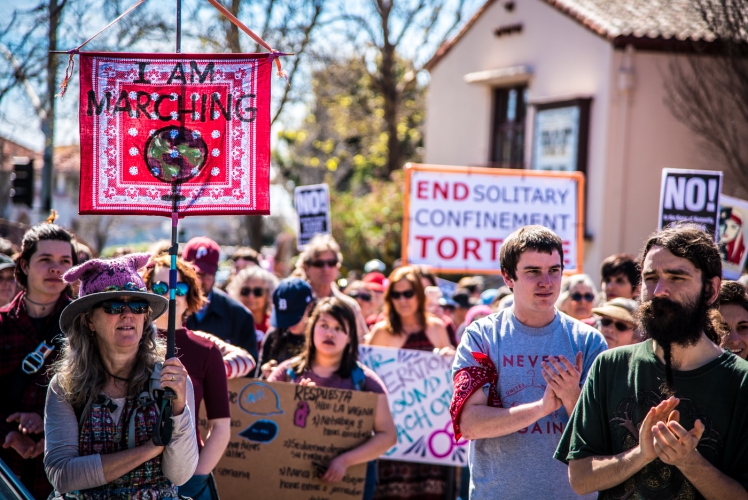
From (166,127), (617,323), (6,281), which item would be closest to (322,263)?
(6,281)

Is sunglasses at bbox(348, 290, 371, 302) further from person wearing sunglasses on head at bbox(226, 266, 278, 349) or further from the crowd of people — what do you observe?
the crowd of people

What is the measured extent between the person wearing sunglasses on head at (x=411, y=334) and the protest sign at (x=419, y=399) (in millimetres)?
98

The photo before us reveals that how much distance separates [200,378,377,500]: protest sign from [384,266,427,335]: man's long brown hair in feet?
5.07

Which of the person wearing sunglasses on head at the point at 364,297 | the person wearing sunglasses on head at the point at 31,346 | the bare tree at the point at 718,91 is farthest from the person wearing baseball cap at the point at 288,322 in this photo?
the bare tree at the point at 718,91

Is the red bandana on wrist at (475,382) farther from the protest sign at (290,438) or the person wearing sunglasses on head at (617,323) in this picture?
the person wearing sunglasses on head at (617,323)

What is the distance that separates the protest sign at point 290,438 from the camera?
516 cm

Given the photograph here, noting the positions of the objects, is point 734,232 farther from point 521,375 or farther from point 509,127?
A: point 509,127

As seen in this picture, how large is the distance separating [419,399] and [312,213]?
4.12 metres

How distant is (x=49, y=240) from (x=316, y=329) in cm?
169

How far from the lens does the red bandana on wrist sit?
3312mm

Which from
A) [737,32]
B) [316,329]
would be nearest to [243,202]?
[316,329]

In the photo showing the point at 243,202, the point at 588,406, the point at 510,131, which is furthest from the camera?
the point at 510,131

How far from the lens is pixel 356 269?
18.6 m

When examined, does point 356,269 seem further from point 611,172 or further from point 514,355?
point 514,355
